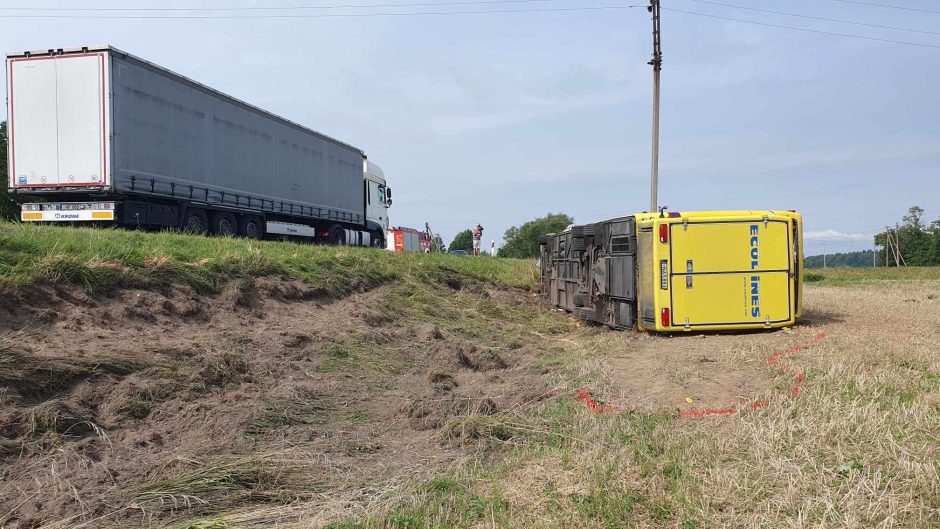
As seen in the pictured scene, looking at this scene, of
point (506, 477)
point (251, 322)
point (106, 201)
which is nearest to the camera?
point (506, 477)

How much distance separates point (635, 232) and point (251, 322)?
5.45 meters

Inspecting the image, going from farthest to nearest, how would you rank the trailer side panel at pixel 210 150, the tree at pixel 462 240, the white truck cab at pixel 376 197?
the tree at pixel 462 240, the white truck cab at pixel 376 197, the trailer side panel at pixel 210 150

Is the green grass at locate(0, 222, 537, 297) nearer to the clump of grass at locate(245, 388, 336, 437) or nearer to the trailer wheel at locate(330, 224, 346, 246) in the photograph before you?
the clump of grass at locate(245, 388, 336, 437)

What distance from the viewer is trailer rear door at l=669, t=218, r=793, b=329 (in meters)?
9.77

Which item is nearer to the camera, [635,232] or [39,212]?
[635,232]

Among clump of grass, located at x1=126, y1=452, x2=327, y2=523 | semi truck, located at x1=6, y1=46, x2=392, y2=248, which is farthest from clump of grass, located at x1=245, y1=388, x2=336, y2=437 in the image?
semi truck, located at x1=6, y1=46, x2=392, y2=248

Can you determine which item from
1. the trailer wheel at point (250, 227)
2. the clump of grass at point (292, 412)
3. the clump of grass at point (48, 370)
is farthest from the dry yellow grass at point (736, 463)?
the trailer wheel at point (250, 227)

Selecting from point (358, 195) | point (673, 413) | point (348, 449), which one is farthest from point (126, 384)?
point (358, 195)

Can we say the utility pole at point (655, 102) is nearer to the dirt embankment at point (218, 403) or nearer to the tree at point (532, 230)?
the dirt embankment at point (218, 403)

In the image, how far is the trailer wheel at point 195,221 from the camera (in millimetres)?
16844

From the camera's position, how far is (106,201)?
1460cm

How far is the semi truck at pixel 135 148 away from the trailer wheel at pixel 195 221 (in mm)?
34

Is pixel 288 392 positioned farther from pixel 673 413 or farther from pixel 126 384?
pixel 673 413

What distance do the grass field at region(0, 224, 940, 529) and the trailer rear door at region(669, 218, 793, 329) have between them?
1.54 feet
